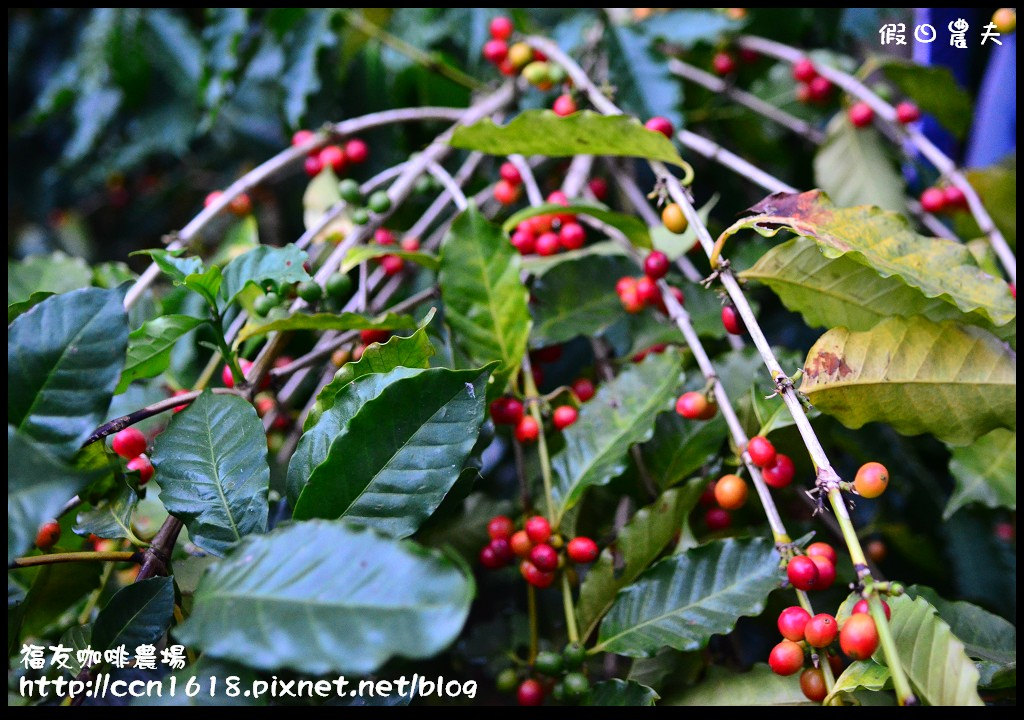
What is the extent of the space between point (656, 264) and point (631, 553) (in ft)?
1.03

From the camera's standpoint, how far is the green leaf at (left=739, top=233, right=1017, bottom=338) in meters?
0.67

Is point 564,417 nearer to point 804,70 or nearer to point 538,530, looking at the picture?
point 538,530

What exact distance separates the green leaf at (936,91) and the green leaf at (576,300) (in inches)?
23.2

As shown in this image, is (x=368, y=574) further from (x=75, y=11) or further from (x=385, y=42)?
(x=75, y=11)

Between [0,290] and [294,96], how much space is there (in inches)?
23.7

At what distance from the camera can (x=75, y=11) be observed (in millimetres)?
1710

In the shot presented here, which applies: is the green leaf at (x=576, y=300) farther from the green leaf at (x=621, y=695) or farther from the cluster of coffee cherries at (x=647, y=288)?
the green leaf at (x=621, y=695)

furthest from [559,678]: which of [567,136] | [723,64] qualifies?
[723,64]

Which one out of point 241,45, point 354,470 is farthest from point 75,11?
point 354,470

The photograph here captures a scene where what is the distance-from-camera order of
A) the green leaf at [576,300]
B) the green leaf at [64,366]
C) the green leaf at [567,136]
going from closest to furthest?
the green leaf at [64,366]
the green leaf at [567,136]
the green leaf at [576,300]

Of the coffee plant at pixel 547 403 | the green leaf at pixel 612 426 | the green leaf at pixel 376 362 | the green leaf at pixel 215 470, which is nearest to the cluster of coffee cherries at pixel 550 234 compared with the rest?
the coffee plant at pixel 547 403

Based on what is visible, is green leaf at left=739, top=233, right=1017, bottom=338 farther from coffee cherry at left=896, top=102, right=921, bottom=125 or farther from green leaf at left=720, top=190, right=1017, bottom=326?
coffee cherry at left=896, top=102, right=921, bottom=125

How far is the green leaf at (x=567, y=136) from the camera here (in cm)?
75

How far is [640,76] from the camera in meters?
1.10
